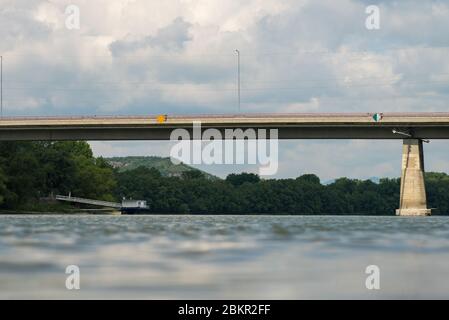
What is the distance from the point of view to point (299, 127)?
123688 mm

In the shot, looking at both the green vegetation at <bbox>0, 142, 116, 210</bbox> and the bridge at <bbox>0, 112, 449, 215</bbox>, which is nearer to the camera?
the bridge at <bbox>0, 112, 449, 215</bbox>

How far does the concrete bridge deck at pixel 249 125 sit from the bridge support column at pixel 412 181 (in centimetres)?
236

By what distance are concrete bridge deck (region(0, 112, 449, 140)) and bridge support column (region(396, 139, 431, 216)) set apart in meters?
2.36

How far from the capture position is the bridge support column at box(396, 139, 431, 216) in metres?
126

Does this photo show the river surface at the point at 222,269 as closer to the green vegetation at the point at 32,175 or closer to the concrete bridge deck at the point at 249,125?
the concrete bridge deck at the point at 249,125

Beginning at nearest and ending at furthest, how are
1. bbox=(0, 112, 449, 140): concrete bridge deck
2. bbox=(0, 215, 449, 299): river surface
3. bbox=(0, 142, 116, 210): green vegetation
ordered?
bbox=(0, 215, 449, 299): river surface, bbox=(0, 112, 449, 140): concrete bridge deck, bbox=(0, 142, 116, 210): green vegetation

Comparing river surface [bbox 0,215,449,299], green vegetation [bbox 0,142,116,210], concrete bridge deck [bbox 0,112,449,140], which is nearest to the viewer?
river surface [bbox 0,215,449,299]

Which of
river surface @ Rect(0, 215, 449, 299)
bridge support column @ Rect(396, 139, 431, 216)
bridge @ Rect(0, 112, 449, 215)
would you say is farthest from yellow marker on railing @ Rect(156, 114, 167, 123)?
river surface @ Rect(0, 215, 449, 299)

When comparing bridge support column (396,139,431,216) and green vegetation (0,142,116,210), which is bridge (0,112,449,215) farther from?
green vegetation (0,142,116,210)

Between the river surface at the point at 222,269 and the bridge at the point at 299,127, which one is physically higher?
the bridge at the point at 299,127

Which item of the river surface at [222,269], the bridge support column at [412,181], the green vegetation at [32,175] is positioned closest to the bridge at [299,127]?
the bridge support column at [412,181]

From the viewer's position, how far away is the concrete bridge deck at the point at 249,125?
120688mm

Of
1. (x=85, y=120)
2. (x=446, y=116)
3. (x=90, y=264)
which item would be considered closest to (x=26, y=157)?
(x=85, y=120)
